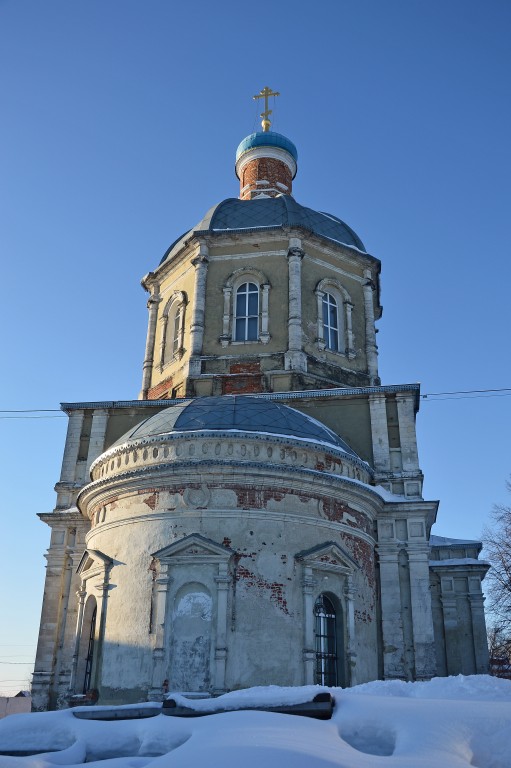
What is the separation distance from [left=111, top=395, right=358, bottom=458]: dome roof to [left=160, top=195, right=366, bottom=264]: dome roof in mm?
6436

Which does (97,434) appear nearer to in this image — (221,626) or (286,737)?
(221,626)

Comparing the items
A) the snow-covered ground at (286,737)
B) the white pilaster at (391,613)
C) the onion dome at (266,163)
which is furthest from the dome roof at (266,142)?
the snow-covered ground at (286,737)

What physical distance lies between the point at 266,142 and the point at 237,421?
1407 cm

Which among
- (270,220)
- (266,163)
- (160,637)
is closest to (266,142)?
(266,163)

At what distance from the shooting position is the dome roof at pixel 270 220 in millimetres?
19094

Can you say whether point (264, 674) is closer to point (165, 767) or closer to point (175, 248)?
point (165, 767)

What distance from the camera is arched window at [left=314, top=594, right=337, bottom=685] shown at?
473 inches

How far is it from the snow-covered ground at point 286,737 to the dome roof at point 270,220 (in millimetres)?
15199

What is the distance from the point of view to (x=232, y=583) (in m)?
11.7

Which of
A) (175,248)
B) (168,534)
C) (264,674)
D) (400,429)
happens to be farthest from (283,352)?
(264,674)

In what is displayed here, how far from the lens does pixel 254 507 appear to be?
12273 millimetres

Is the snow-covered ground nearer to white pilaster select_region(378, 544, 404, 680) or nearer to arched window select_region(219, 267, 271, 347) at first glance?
white pilaster select_region(378, 544, 404, 680)

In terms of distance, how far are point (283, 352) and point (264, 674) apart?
26.8 ft

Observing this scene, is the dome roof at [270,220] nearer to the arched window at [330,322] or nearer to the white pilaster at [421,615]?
the arched window at [330,322]
